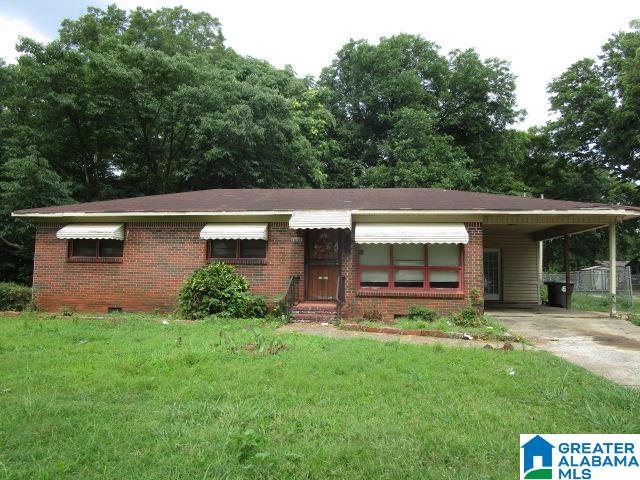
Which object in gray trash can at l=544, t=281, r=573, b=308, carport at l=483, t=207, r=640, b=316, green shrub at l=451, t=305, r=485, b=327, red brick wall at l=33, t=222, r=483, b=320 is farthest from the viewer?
gray trash can at l=544, t=281, r=573, b=308

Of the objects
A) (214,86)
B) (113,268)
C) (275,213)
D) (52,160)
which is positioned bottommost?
(113,268)

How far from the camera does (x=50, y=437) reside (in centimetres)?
382

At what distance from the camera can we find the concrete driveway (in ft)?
21.6

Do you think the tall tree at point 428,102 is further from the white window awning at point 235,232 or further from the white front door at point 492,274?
the white window awning at point 235,232

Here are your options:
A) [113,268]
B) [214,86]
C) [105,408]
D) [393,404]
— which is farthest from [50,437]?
[214,86]

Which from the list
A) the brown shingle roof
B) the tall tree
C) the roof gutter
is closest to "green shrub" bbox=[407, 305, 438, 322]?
the roof gutter

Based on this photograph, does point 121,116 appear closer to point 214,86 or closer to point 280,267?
point 214,86

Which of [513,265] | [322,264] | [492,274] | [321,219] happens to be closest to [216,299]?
[322,264]

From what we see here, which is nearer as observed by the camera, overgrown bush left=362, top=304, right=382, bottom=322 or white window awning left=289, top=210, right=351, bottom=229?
white window awning left=289, top=210, right=351, bottom=229

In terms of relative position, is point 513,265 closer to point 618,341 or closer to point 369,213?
point 369,213

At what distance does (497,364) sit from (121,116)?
2179 centimetres

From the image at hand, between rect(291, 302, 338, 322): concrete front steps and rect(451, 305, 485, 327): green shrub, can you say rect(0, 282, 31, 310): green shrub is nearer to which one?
rect(291, 302, 338, 322): concrete front steps

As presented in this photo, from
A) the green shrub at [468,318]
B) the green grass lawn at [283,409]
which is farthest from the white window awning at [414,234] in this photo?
the green grass lawn at [283,409]

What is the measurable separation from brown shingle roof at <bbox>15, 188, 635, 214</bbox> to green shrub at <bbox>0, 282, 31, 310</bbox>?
2.29 metres
